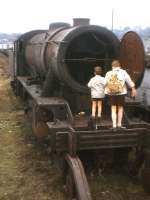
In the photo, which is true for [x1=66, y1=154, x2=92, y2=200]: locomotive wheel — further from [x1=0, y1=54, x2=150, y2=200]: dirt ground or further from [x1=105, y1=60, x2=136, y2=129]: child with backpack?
[x1=105, y1=60, x2=136, y2=129]: child with backpack

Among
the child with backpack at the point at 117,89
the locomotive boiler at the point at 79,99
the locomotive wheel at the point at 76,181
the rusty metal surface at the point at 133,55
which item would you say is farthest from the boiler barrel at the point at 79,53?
the locomotive wheel at the point at 76,181

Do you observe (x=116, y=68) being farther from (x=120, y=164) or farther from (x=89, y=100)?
(x=120, y=164)

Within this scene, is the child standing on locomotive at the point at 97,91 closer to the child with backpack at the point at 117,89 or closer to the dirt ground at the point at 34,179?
the child with backpack at the point at 117,89

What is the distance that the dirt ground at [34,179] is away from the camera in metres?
7.04

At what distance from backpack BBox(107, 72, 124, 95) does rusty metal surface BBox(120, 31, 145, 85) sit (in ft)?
2.82

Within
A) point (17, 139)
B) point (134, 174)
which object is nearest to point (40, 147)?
point (17, 139)

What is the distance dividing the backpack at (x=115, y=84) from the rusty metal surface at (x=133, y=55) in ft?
2.82

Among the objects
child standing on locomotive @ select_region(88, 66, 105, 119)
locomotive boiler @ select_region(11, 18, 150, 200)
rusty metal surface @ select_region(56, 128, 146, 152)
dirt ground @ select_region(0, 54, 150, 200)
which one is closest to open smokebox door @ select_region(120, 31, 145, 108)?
locomotive boiler @ select_region(11, 18, 150, 200)

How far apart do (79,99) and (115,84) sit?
112 cm

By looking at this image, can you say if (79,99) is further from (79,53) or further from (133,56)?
(133,56)

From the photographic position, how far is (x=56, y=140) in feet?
22.6

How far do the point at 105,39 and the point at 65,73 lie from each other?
95 centimetres

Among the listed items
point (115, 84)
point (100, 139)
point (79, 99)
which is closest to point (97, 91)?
point (115, 84)

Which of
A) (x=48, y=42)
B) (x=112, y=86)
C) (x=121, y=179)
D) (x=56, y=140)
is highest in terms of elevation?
(x=48, y=42)
